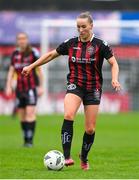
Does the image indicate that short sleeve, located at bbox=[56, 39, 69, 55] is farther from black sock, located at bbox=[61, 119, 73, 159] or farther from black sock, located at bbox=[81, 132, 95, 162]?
black sock, located at bbox=[81, 132, 95, 162]

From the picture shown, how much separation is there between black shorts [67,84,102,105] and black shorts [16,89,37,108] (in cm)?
532

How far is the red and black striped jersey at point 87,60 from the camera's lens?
36.6 ft

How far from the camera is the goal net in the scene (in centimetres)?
3166

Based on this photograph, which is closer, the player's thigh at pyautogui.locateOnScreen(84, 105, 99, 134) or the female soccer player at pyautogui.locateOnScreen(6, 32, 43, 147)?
the player's thigh at pyautogui.locateOnScreen(84, 105, 99, 134)


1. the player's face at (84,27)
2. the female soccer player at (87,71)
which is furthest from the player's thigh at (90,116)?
the player's face at (84,27)

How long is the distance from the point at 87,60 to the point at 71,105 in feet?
2.37

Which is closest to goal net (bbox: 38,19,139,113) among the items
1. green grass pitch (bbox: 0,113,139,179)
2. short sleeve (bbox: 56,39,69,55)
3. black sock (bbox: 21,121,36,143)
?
green grass pitch (bbox: 0,113,139,179)

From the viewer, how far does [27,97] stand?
54.2ft

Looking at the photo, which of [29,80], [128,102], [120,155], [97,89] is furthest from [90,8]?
[97,89]

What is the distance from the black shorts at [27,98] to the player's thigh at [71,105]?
5.45 metres

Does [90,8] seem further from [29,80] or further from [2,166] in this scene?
[2,166]

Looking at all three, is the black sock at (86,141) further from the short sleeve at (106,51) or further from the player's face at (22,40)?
the player's face at (22,40)

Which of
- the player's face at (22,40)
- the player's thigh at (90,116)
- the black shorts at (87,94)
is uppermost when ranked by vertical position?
the player's face at (22,40)

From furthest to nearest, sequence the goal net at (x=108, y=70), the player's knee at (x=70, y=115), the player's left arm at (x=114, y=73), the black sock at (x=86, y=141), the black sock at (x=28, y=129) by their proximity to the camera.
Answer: the goal net at (x=108, y=70), the black sock at (x=28, y=129), the black sock at (x=86, y=141), the player's knee at (x=70, y=115), the player's left arm at (x=114, y=73)
